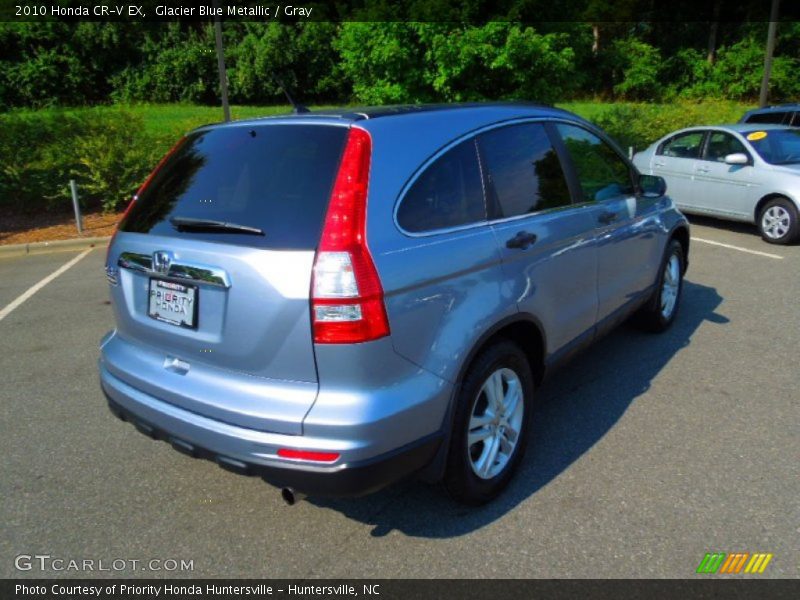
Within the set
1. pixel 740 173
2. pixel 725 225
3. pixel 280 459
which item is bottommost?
pixel 725 225

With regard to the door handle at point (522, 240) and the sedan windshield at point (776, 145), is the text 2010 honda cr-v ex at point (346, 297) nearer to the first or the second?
the door handle at point (522, 240)

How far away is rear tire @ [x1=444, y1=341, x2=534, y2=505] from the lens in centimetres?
255

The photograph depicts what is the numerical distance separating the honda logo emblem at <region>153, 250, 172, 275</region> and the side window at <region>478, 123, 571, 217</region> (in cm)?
144

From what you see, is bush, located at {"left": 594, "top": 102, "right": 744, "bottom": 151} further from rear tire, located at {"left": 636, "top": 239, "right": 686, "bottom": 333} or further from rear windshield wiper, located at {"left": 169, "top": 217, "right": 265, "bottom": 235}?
rear windshield wiper, located at {"left": 169, "top": 217, "right": 265, "bottom": 235}

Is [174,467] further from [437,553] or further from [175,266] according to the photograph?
[437,553]

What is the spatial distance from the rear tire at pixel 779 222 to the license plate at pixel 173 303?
8151 millimetres

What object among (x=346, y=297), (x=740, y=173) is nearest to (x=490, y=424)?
(x=346, y=297)

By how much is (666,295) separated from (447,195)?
3108mm

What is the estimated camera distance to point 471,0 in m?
12.0

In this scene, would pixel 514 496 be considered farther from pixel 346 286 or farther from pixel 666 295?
pixel 666 295

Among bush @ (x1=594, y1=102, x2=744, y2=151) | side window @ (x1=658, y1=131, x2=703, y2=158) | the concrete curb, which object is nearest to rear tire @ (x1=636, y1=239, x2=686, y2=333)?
side window @ (x1=658, y1=131, x2=703, y2=158)

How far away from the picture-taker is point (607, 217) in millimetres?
3625

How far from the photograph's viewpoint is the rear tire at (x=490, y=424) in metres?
2.55
